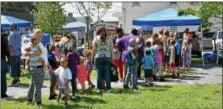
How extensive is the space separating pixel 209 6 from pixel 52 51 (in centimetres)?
1808

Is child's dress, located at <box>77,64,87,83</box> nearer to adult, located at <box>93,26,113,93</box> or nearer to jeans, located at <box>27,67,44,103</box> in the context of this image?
adult, located at <box>93,26,113,93</box>

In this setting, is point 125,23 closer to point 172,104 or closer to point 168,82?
point 168,82

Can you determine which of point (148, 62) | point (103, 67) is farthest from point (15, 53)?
point (148, 62)

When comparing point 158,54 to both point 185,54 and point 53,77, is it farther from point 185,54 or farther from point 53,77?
point 185,54

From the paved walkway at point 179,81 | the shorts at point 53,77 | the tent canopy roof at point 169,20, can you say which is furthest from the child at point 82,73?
the tent canopy roof at point 169,20

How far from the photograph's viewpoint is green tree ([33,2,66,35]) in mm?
51438

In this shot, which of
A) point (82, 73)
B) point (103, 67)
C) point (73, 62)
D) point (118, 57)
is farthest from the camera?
point (118, 57)

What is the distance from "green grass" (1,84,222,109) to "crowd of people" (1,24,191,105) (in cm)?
31

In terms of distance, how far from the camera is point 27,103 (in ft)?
30.9

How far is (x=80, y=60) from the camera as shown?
11172 millimetres

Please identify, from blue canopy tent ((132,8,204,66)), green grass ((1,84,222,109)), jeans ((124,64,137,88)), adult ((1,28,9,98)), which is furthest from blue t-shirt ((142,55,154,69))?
blue canopy tent ((132,8,204,66))

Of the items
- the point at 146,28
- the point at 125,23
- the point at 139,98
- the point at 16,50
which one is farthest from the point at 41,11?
the point at 139,98

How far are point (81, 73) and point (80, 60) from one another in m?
0.43

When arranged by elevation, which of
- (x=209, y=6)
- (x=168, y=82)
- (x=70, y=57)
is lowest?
(x=168, y=82)
